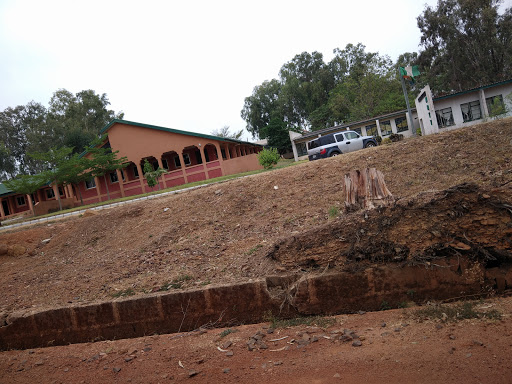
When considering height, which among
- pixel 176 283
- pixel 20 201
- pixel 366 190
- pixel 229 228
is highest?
pixel 20 201

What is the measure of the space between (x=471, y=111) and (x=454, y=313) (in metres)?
26.1

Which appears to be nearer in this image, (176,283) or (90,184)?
(176,283)

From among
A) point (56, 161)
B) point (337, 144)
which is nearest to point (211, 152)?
point (56, 161)

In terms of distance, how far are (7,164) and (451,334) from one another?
191 feet

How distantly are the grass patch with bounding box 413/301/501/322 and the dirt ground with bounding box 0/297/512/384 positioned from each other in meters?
0.07

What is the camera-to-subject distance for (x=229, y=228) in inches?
348

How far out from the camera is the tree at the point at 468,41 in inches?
1323

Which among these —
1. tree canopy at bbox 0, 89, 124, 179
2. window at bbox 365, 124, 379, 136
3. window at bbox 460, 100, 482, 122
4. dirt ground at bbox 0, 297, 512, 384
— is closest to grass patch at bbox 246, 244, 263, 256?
dirt ground at bbox 0, 297, 512, 384

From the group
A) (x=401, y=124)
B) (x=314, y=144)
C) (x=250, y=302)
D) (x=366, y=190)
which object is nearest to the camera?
(x=250, y=302)

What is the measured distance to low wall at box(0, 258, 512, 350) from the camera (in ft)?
14.1

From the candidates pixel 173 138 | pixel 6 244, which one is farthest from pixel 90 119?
pixel 6 244

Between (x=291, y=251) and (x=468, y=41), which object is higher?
(x=468, y=41)

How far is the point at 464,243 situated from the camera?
14.2 feet

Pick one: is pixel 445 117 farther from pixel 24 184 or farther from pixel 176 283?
pixel 24 184
